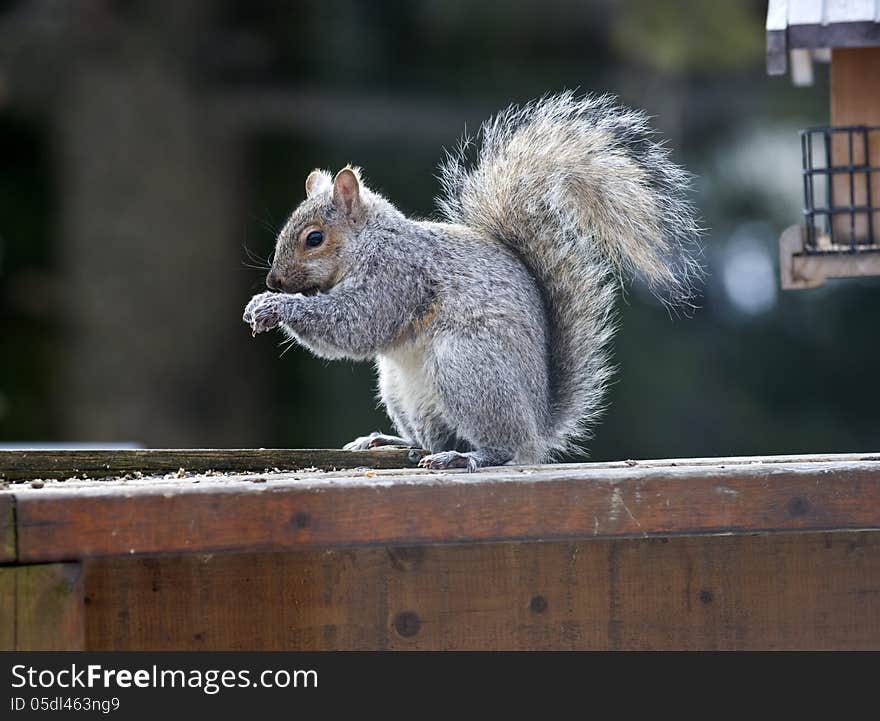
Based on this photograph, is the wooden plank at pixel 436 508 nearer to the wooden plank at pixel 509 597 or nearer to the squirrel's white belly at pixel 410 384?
the wooden plank at pixel 509 597

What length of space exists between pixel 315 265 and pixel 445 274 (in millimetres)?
216

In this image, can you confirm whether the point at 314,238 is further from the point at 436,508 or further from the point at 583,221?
the point at 436,508

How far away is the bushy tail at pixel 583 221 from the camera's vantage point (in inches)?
75.8

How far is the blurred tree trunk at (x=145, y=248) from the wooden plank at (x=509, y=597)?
3154mm

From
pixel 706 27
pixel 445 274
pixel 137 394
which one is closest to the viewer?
pixel 445 274

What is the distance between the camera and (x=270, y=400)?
4.94m

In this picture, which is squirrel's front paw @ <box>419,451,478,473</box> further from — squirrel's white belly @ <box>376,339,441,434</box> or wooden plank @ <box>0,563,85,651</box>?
wooden plank @ <box>0,563,85,651</box>

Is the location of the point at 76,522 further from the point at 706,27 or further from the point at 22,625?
the point at 706,27

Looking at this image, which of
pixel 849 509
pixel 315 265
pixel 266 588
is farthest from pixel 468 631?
pixel 315 265

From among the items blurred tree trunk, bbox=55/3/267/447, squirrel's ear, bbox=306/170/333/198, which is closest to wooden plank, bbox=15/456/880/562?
squirrel's ear, bbox=306/170/333/198

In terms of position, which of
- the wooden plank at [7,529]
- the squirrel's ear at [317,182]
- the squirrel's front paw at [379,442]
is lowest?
the wooden plank at [7,529]

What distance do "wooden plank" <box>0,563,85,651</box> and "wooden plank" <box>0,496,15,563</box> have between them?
0.04ft

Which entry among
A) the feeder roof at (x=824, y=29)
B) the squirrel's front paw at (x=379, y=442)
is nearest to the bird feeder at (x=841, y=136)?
the feeder roof at (x=824, y=29)

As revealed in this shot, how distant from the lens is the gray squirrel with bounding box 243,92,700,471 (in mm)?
1845
